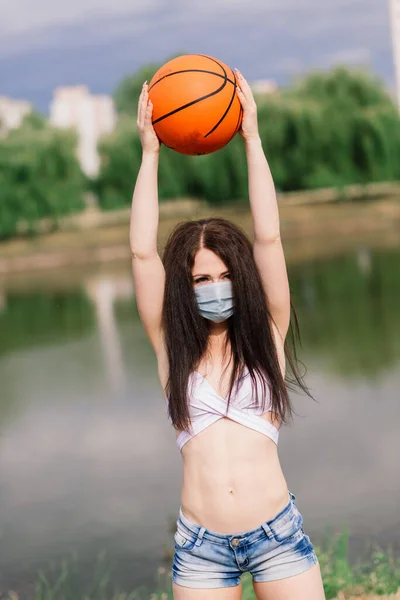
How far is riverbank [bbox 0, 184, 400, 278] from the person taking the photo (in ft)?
101

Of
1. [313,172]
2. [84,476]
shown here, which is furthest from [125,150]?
[84,476]

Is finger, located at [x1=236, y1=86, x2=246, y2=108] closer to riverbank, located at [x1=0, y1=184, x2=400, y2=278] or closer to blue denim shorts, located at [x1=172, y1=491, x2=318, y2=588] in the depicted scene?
blue denim shorts, located at [x1=172, y1=491, x2=318, y2=588]

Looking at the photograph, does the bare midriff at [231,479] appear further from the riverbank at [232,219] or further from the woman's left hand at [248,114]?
the riverbank at [232,219]

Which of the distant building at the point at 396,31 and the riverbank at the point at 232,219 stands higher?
the distant building at the point at 396,31

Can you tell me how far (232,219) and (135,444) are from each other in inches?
973

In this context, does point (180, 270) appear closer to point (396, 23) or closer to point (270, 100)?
point (270, 100)

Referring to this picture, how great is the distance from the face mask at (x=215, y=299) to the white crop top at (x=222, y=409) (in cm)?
20

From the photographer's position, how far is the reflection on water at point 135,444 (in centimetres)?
555

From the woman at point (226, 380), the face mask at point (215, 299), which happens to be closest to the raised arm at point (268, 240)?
the woman at point (226, 380)

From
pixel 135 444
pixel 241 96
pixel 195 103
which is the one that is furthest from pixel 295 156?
pixel 241 96

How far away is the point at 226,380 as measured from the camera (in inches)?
105

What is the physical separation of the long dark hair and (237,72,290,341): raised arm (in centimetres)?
3

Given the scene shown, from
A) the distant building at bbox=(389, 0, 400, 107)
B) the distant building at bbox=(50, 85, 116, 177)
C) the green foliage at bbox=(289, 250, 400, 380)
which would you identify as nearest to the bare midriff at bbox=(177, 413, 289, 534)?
the green foliage at bbox=(289, 250, 400, 380)

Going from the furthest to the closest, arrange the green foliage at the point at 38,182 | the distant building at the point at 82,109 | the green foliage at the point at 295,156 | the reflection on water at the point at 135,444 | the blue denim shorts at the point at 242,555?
1. the distant building at the point at 82,109
2. the green foliage at the point at 295,156
3. the green foliage at the point at 38,182
4. the reflection on water at the point at 135,444
5. the blue denim shorts at the point at 242,555
